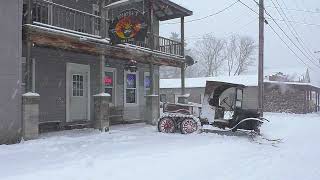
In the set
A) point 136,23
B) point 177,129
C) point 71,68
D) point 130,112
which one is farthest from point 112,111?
point 136,23

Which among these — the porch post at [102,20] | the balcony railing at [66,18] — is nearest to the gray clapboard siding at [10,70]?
the balcony railing at [66,18]

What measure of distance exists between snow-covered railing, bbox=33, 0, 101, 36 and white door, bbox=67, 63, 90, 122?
5.68ft

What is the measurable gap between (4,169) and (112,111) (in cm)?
1120

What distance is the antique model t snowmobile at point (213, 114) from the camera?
15.7 metres

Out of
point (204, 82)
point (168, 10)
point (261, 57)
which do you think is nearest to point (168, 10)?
A: point (168, 10)

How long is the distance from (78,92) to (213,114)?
242 inches

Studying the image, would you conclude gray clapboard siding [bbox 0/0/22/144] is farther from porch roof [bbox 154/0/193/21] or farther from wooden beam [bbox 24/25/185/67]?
porch roof [bbox 154/0/193/21]

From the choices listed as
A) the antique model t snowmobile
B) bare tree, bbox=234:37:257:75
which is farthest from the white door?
bare tree, bbox=234:37:257:75

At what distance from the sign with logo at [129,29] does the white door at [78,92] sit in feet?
9.22

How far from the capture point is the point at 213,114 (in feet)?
53.3

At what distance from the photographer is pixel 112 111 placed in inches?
763

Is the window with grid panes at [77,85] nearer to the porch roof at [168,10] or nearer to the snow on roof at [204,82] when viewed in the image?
the porch roof at [168,10]

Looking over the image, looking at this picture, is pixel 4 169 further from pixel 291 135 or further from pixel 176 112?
pixel 291 135

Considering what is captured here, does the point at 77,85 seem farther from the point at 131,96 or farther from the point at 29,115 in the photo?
the point at 29,115
